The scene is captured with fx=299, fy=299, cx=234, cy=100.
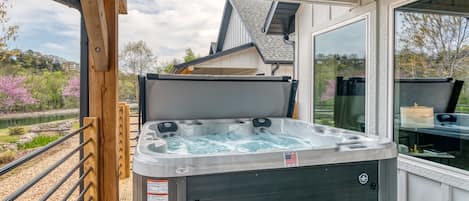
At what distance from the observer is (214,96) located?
12.5 ft

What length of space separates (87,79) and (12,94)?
97 centimetres

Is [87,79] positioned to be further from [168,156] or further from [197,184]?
[197,184]

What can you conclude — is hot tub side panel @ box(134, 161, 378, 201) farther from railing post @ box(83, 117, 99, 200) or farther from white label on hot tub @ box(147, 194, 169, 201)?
railing post @ box(83, 117, 99, 200)

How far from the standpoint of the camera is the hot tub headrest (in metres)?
3.57

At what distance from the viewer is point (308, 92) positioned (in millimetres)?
4836

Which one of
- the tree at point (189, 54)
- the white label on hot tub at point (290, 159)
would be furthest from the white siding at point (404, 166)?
the tree at point (189, 54)

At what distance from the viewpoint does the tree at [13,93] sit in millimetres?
1576

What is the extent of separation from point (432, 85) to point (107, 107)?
9.58 feet

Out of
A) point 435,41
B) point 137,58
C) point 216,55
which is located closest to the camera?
point 435,41

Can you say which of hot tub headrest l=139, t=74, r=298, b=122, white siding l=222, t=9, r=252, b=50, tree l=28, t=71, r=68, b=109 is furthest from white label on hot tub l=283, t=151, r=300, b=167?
white siding l=222, t=9, r=252, b=50

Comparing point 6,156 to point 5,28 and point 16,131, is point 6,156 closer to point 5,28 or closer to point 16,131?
point 16,131

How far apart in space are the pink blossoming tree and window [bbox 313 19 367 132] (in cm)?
304

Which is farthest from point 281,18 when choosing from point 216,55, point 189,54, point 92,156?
point 189,54

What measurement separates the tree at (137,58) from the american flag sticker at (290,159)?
11274mm
